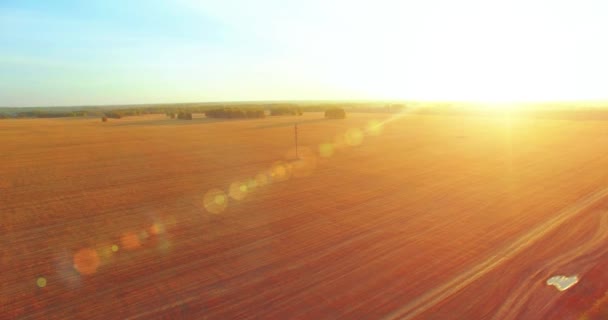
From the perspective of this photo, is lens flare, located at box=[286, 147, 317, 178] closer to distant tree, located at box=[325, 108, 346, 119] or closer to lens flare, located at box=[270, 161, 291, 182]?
lens flare, located at box=[270, 161, 291, 182]

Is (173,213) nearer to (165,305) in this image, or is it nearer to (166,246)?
(166,246)

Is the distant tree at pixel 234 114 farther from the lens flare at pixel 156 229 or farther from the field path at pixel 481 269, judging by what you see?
the field path at pixel 481 269

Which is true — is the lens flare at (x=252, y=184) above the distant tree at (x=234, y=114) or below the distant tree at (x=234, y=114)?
below

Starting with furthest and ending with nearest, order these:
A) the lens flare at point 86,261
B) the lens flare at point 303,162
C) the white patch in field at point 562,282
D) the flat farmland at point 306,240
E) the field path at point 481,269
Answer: the lens flare at point 303,162 < the lens flare at point 86,261 < the white patch in field at point 562,282 < the flat farmland at point 306,240 < the field path at point 481,269

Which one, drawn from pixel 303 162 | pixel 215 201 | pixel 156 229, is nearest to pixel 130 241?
pixel 156 229

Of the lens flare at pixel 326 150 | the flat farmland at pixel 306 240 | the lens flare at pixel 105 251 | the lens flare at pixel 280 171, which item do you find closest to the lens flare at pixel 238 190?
the flat farmland at pixel 306 240

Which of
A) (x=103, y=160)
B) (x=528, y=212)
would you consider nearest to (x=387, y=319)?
(x=528, y=212)
